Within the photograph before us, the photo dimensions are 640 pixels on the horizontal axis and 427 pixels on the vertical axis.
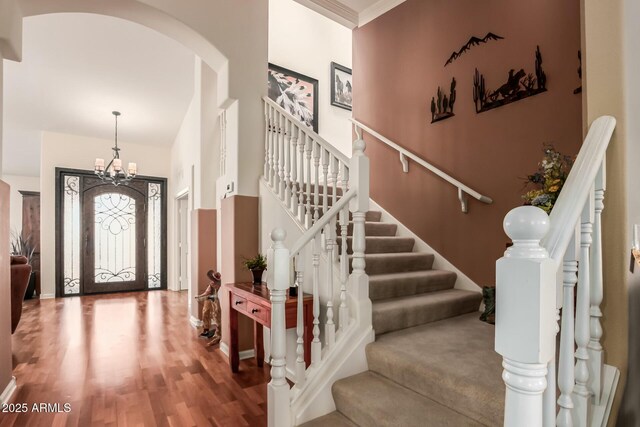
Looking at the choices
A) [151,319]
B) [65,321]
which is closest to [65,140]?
[65,321]

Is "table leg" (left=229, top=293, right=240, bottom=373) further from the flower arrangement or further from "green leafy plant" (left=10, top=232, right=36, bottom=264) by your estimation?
"green leafy plant" (left=10, top=232, right=36, bottom=264)

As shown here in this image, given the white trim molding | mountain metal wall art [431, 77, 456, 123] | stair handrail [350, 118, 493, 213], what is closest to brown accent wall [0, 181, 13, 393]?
stair handrail [350, 118, 493, 213]

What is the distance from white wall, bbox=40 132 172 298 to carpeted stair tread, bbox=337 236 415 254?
18.0ft

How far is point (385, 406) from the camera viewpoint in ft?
5.36

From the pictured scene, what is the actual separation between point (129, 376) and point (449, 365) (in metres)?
2.52

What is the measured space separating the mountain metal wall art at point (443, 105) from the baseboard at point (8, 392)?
160 inches

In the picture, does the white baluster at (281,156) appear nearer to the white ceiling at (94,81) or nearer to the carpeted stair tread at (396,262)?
the carpeted stair tread at (396,262)

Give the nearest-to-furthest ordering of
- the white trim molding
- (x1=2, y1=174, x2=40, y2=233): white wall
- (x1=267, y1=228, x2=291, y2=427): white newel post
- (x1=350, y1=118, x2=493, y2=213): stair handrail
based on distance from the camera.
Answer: (x1=267, y1=228, x2=291, y2=427): white newel post, (x1=350, y1=118, x2=493, y2=213): stair handrail, the white trim molding, (x1=2, y1=174, x2=40, y2=233): white wall

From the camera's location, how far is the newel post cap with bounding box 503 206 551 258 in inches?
24.9

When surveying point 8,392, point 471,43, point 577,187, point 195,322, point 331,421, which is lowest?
point 195,322

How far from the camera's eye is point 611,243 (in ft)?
3.87

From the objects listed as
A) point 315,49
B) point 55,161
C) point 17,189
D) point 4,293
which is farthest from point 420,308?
point 17,189

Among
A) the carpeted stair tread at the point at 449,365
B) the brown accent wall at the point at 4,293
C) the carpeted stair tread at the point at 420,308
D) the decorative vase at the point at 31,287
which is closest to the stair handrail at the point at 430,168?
the carpeted stair tread at the point at 420,308

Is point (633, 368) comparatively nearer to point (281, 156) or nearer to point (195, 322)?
point (281, 156)
